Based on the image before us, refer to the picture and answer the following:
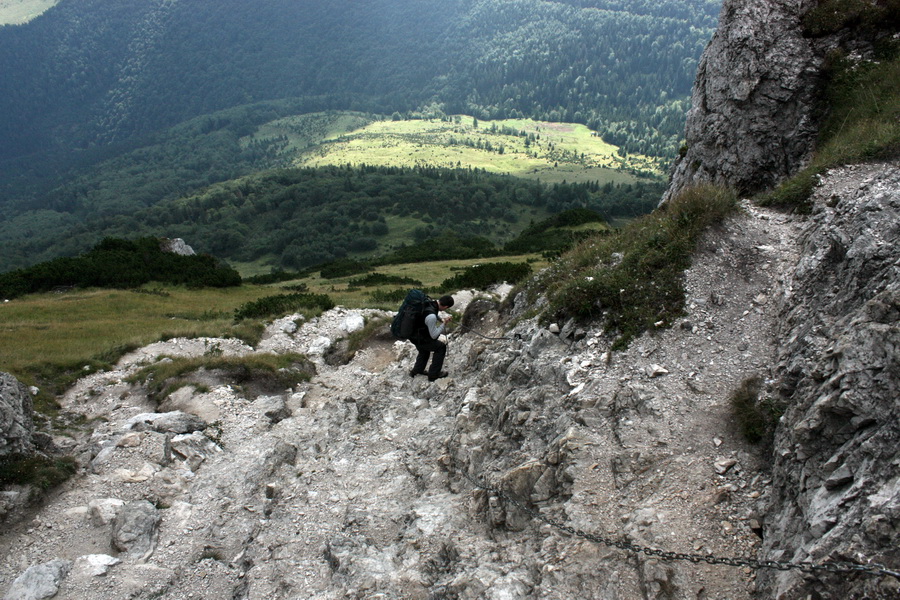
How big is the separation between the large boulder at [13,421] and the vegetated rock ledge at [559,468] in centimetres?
127

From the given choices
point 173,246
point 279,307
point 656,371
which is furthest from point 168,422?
point 173,246

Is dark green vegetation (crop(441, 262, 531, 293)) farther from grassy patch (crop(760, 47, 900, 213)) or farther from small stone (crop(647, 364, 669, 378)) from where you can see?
small stone (crop(647, 364, 669, 378))

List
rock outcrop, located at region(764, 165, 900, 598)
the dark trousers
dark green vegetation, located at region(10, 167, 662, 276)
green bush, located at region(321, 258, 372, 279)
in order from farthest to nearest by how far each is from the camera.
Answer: dark green vegetation, located at region(10, 167, 662, 276) < green bush, located at region(321, 258, 372, 279) < the dark trousers < rock outcrop, located at region(764, 165, 900, 598)

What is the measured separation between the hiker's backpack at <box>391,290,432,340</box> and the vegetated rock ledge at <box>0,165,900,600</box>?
205 cm

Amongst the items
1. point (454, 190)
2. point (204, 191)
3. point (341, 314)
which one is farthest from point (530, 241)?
point (204, 191)

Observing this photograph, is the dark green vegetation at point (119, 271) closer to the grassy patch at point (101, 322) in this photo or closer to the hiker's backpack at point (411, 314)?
the grassy patch at point (101, 322)

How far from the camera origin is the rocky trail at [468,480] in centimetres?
638

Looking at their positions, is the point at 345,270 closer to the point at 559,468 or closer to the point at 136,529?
the point at 136,529

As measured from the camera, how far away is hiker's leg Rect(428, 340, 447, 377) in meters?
13.2

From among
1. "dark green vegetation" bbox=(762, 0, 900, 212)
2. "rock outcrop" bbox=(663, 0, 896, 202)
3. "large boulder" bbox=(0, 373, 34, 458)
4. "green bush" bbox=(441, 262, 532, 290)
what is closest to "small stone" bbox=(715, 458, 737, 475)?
"dark green vegetation" bbox=(762, 0, 900, 212)

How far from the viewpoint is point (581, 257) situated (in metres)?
13.3

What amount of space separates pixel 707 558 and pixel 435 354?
8.96m

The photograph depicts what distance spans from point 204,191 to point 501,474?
206 m

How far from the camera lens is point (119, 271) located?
111 feet
